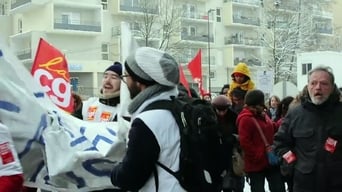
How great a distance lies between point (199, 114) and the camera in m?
3.54

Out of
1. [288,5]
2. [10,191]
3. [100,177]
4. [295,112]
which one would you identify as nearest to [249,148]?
[295,112]

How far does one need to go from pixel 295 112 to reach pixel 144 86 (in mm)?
2107

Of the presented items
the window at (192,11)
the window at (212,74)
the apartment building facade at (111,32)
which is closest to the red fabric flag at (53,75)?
the apartment building facade at (111,32)

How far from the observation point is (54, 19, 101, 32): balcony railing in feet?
138

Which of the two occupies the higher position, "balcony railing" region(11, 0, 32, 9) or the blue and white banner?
"balcony railing" region(11, 0, 32, 9)

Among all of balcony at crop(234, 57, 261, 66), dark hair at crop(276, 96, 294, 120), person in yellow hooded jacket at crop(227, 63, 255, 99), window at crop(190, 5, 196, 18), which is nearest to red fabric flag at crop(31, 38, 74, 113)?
person in yellow hooded jacket at crop(227, 63, 255, 99)

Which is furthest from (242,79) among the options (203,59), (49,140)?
(203,59)

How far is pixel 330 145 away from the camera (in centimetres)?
506

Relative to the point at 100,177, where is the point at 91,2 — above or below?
above

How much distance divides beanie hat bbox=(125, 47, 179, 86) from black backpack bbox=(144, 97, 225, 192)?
0.12 m

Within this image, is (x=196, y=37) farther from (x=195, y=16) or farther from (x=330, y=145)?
(x=330, y=145)

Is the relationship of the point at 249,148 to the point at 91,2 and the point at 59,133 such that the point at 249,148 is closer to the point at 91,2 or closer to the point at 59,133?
the point at 59,133

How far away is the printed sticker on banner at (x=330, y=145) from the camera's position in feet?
16.6

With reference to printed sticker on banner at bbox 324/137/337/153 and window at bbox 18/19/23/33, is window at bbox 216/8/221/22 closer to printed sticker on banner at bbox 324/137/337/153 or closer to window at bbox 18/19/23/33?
window at bbox 18/19/23/33
